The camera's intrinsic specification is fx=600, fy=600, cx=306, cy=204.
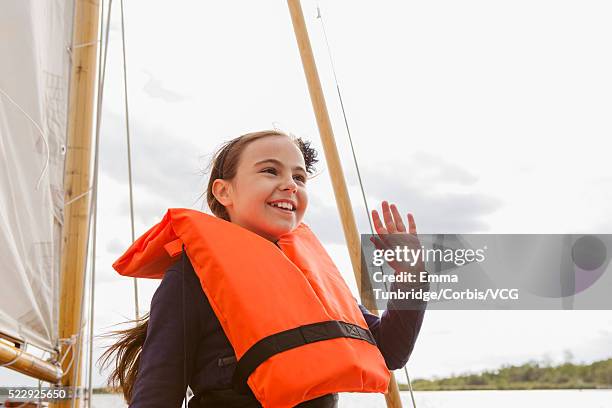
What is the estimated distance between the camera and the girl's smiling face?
5.55 feet

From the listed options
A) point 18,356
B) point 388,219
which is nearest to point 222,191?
point 388,219

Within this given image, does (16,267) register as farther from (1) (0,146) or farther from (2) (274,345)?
(2) (274,345)

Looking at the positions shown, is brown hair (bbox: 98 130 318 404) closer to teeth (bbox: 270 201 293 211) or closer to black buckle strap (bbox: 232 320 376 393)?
teeth (bbox: 270 201 293 211)

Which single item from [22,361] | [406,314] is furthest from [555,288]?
[22,361]

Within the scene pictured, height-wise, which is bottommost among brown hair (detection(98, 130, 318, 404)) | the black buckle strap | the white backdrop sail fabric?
→ the black buckle strap

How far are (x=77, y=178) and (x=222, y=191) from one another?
1.53 m

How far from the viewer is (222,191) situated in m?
1.81

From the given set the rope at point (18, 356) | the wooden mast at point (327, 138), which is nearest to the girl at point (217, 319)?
the rope at point (18, 356)

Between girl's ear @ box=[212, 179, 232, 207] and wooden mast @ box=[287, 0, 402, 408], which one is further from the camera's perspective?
wooden mast @ box=[287, 0, 402, 408]

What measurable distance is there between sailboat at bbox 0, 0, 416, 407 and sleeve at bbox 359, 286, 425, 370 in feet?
2.21

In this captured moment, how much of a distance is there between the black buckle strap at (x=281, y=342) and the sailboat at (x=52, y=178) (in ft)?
3.11

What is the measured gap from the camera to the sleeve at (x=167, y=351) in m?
1.40

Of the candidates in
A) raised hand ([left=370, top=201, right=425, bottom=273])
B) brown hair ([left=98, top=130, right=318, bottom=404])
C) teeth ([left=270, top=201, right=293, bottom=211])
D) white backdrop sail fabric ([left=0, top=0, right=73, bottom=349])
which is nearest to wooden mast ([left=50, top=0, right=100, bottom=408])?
white backdrop sail fabric ([left=0, top=0, right=73, bottom=349])

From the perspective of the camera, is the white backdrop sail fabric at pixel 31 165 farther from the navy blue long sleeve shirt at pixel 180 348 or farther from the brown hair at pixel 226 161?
the navy blue long sleeve shirt at pixel 180 348
